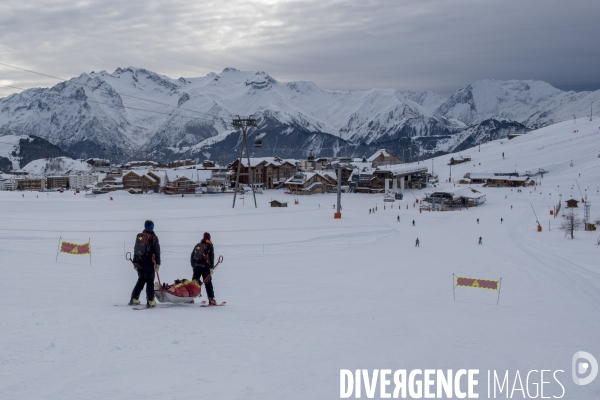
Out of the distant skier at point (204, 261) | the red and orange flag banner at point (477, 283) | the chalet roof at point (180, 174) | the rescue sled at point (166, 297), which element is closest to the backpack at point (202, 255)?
the distant skier at point (204, 261)

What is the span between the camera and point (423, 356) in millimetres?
7059

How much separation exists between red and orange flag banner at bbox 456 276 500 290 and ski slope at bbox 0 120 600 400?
0.57 meters

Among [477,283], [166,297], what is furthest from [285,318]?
[477,283]

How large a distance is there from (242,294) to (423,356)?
545 centimetres

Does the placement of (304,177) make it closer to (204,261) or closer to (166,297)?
(204,261)

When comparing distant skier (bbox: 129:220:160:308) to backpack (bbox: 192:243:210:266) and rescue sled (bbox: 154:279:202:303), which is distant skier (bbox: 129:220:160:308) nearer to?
rescue sled (bbox: 154:279:202:303)

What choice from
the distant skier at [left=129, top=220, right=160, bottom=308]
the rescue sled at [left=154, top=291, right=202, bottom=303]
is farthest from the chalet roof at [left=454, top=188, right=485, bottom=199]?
the distant skier at [left=129, top=220, right=160, bottom=308]

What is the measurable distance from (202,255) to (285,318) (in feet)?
6.44

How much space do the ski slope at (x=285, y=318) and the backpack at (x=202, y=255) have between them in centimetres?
86

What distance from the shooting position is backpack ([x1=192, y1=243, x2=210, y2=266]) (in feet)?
29.8

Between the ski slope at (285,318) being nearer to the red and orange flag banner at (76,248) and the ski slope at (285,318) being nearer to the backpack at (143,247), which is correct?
the red and orange flag banner at (76,248)

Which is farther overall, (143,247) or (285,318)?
(285,318)

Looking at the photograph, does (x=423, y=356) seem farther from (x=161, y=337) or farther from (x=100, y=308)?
(x=100, y=308)

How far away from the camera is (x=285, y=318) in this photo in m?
8.65
